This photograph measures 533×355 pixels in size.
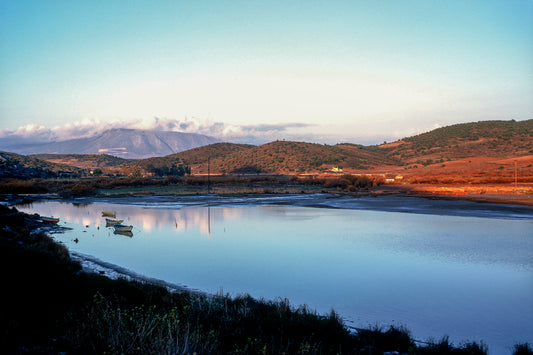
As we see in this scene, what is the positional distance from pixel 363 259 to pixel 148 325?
33.9 ft

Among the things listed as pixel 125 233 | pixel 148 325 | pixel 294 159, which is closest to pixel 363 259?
A: pixel 148 325

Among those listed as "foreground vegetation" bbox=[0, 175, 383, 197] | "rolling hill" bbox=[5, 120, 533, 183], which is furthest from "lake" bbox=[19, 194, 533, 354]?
"rolling hill" bbox=[5, 120, 533, 183]

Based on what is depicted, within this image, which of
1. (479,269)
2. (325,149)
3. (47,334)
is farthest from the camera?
(325,149)

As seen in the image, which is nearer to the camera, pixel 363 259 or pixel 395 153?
pixel 363 259

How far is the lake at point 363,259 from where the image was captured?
9.10 m

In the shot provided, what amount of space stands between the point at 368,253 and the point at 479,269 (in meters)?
4.01

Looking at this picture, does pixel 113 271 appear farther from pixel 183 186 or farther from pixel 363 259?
pixel 183 186

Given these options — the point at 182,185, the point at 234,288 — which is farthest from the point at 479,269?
the point at 182,185

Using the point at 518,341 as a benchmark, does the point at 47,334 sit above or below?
above

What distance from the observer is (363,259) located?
14.7 metres

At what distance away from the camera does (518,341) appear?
7449 mm

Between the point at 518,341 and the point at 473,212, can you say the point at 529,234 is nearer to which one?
the point at 473,212

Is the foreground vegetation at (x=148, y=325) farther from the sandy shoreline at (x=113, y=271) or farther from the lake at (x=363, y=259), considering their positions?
the sandy shoreline at (x=113, y=271)

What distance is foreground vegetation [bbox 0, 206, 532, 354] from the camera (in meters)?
5.24
